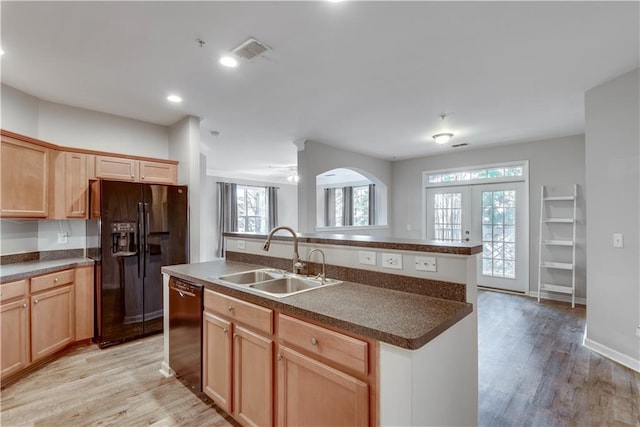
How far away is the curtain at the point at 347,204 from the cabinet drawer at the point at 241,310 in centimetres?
763

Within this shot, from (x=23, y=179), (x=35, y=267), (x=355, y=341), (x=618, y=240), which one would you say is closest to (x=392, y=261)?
(x=355, y=341)

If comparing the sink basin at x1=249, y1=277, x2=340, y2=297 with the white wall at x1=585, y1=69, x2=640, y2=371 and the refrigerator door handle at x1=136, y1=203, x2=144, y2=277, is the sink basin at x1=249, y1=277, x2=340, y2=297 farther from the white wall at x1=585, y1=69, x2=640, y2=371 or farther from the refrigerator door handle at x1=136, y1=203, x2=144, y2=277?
the white wall at x1=585, y1=69, x2=640, y2=371

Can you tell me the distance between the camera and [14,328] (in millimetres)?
2459

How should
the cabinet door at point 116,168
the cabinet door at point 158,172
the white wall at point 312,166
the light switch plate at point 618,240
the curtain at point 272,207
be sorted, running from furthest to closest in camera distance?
the curtain at point 272,207 → the white wall at point 312,166 → the cabinet door at point 158,172 → the cabinet door at point 116,168 → the light switch plate at point 618,240

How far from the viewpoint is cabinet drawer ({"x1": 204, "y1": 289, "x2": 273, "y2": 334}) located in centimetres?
167

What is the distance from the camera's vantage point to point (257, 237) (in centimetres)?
275

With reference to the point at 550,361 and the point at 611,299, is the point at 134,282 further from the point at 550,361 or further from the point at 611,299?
the point at 611,299

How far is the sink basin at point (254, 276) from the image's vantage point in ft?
7.58

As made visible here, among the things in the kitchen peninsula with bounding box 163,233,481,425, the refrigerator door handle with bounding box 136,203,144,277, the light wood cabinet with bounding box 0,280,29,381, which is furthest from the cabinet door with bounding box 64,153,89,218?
the kitchen peninsula with bounding box 163,233,481,425

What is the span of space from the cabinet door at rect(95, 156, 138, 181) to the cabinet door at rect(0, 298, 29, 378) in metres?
1.49

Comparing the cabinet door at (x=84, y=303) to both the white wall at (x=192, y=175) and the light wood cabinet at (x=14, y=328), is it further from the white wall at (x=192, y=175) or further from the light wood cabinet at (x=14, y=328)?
the white wall at (x=192, y=175)

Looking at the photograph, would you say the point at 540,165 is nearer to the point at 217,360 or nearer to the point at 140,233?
the point at 217,360

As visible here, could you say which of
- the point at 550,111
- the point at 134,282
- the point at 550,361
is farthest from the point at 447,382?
the point at 550,111

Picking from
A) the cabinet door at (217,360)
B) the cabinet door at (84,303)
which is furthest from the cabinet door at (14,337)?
the cabinet door at (217,360)
